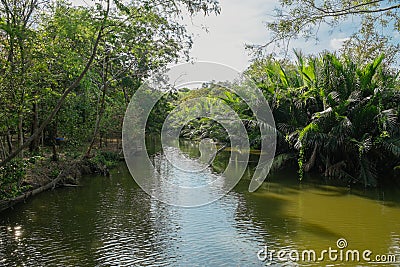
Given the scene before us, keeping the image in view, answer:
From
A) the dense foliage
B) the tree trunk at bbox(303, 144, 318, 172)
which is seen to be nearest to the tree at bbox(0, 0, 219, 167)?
the dense foliage

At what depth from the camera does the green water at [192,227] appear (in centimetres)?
561

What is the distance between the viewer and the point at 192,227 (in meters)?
7.01

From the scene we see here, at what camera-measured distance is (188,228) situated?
22.8 ft

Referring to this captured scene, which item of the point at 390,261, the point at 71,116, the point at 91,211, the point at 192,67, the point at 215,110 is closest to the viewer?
the point at 390,261

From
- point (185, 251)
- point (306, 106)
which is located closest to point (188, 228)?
point (185, 251)

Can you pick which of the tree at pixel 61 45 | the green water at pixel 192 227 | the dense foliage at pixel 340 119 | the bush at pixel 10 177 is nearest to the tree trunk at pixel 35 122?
the tree at pixel 61 45

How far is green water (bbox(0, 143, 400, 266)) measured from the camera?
5.61 meters

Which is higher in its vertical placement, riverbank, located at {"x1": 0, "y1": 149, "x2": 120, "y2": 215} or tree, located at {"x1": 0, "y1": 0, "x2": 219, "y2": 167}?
tree, located at {"x1": 0, "y1": 0, "x2": 219, "y2": 167}

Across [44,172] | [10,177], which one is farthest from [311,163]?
[10,177]

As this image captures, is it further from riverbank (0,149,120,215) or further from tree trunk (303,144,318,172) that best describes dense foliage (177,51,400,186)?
riverbank (0,149,120,215)

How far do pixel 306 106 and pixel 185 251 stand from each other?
869cm

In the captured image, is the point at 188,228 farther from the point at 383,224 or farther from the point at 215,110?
the point at 215,110

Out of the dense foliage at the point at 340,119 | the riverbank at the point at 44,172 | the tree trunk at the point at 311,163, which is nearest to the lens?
the riverbank at the point at 44,172

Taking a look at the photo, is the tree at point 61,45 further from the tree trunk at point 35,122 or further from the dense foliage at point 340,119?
the dense foliage at point 340,119
